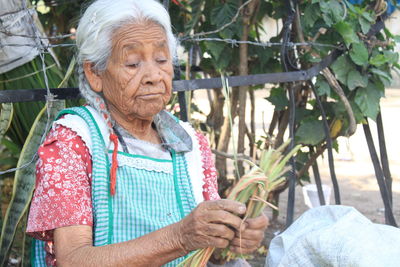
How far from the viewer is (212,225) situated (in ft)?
5.54

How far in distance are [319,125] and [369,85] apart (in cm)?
34

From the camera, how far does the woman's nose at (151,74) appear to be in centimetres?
209

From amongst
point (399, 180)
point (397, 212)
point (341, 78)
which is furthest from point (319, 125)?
point (399, 180)

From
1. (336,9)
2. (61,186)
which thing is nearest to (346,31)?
(336,9)

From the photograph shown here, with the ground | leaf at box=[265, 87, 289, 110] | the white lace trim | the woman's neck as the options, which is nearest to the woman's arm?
the white lace trim

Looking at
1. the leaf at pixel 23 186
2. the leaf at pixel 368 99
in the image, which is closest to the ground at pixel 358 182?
the leaf at pixel 368 99

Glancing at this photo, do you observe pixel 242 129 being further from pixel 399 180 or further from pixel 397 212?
pixel 399 180

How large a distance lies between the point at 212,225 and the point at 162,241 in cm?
19

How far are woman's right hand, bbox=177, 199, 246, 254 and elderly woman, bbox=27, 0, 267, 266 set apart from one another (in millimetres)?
15

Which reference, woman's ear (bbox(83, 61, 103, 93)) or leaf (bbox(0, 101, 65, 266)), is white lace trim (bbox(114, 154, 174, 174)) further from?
leaf (bbox(0, 101, 65, 266))

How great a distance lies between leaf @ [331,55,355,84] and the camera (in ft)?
10.7

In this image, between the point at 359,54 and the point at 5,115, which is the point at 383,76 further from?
the point at 5,115

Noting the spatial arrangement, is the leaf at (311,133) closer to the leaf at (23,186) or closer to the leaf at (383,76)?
the leaf at (383,76)

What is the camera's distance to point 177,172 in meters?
2.25
